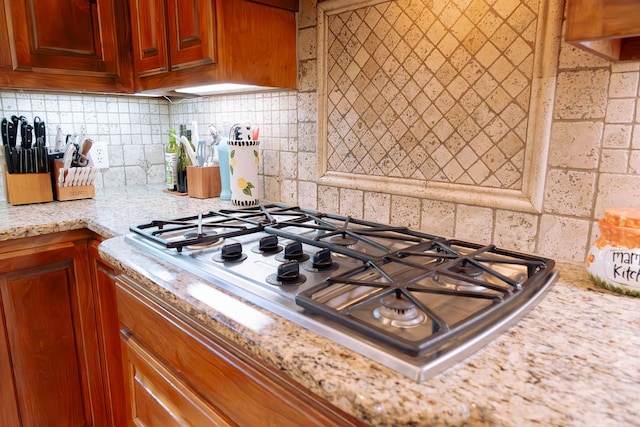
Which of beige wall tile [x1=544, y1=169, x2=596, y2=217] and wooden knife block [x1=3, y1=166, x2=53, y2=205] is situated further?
wooden knife block [x1=3, y1=166, x2=53, y2=205]

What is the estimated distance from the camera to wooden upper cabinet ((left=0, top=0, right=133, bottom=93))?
1413 mm

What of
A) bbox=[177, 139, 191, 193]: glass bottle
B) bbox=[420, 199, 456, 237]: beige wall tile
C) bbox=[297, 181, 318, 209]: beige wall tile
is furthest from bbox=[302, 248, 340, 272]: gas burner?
bbox=[177, 139, 191, 193]: glass bottle

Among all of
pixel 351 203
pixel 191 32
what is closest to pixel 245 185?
pixel 351 203

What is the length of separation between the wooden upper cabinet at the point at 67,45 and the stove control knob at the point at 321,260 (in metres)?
1.27

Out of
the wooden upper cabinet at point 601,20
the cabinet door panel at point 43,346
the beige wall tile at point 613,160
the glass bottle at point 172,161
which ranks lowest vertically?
the cabinet door panel at point 43,346

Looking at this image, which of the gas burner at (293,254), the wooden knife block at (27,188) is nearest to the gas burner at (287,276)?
the gas burner at (293,254)

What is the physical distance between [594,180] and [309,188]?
843 mm

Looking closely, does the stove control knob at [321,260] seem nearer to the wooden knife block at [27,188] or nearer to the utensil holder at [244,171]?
the utensil holder at [244,171]

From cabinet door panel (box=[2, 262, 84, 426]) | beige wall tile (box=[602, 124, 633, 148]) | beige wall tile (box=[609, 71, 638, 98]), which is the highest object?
beige wall tile (box=[609, 71, 638, 98])

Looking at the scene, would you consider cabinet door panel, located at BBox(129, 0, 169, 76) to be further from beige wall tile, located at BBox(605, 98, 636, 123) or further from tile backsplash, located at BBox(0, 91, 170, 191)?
beige wall tile, located at BBox(605, 98, 636, 123)

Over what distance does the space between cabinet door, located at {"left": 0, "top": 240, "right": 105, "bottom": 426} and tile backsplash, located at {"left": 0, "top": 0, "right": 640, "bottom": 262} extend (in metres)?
0.71

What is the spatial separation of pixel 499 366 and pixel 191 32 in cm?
125

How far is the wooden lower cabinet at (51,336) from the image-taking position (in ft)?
4.23

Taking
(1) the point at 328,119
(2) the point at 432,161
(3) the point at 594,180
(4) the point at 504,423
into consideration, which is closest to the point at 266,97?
(1) the point at 328,119
